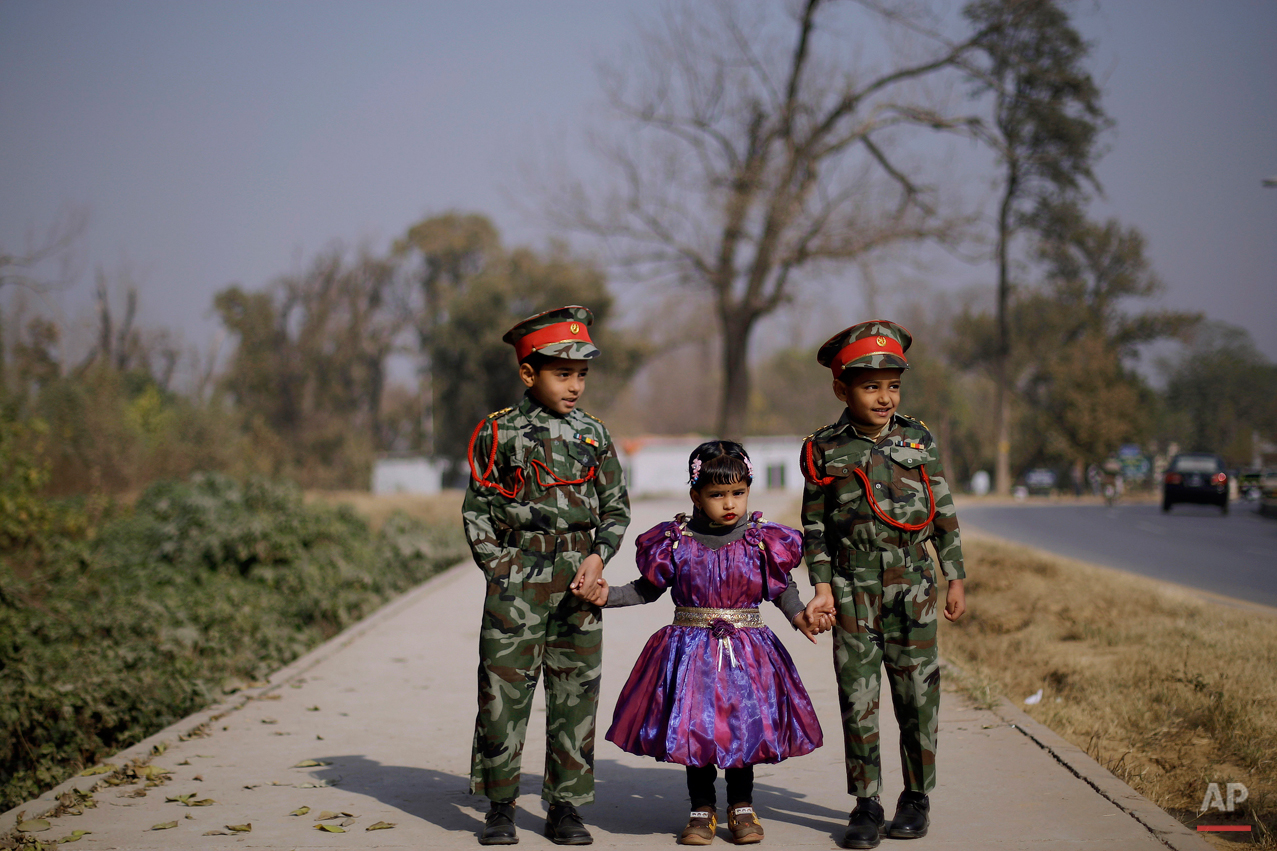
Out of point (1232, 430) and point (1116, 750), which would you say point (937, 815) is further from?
point (1232, 430)

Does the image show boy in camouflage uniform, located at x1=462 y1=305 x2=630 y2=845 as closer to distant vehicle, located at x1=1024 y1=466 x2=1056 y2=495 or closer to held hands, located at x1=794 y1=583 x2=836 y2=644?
held hands, located at x1=794 y1=583 x2=836 y2=644

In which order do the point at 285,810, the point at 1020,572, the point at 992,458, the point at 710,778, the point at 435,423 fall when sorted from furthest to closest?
the point at 992,458 → the point at 435,423 → the point at 1020,572 → the point at 285,810 → the point at 710,778

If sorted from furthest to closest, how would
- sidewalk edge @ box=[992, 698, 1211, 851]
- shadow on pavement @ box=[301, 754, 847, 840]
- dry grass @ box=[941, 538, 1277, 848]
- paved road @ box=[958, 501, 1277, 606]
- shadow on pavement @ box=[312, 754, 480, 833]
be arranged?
1. paved road @ box=[958, 501, 1277, 606]
2. dry grass @ box=[941, 538, 1277, 848]
3. shadow on pavement @ box=[312, 754, 480, 833]
4. shadow on pavement @ box=[301, 754, 847, 840]
5. sidewalk edge @ box=[992, 698, 1211, 851]

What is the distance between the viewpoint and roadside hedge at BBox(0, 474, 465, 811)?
295 inches

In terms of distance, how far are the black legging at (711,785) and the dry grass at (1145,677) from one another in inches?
71.6

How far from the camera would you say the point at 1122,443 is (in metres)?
57.1

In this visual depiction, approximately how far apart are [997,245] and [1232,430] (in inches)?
1588

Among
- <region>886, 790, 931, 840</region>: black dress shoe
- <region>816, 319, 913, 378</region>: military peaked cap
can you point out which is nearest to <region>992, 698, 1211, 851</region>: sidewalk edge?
<region>886, 790, 931, 840</region>: black dress shoe

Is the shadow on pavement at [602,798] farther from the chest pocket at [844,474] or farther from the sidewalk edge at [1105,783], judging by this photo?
the chest pocket at [844,474]

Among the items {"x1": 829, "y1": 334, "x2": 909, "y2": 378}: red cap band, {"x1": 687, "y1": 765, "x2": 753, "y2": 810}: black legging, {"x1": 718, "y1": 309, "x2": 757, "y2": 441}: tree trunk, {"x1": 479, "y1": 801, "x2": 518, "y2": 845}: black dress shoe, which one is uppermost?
{"x1": 718, "y1": 309, "x2": 757, "y2": 441}: tree trunk

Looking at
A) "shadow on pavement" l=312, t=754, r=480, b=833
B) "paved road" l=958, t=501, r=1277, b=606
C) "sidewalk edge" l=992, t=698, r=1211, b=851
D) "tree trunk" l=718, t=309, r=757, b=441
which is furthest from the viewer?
"tree trunk" l=718, t=309, r=757, b=441

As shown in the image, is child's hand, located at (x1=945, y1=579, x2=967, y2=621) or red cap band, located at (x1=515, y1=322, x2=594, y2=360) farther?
red cap band, located at (x1=515, y1=322, x2=594, y2=360)

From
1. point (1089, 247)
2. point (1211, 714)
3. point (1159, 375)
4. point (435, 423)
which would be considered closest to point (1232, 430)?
point (1159, 375)

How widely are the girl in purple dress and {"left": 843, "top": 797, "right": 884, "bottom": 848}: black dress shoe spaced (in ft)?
0.96
